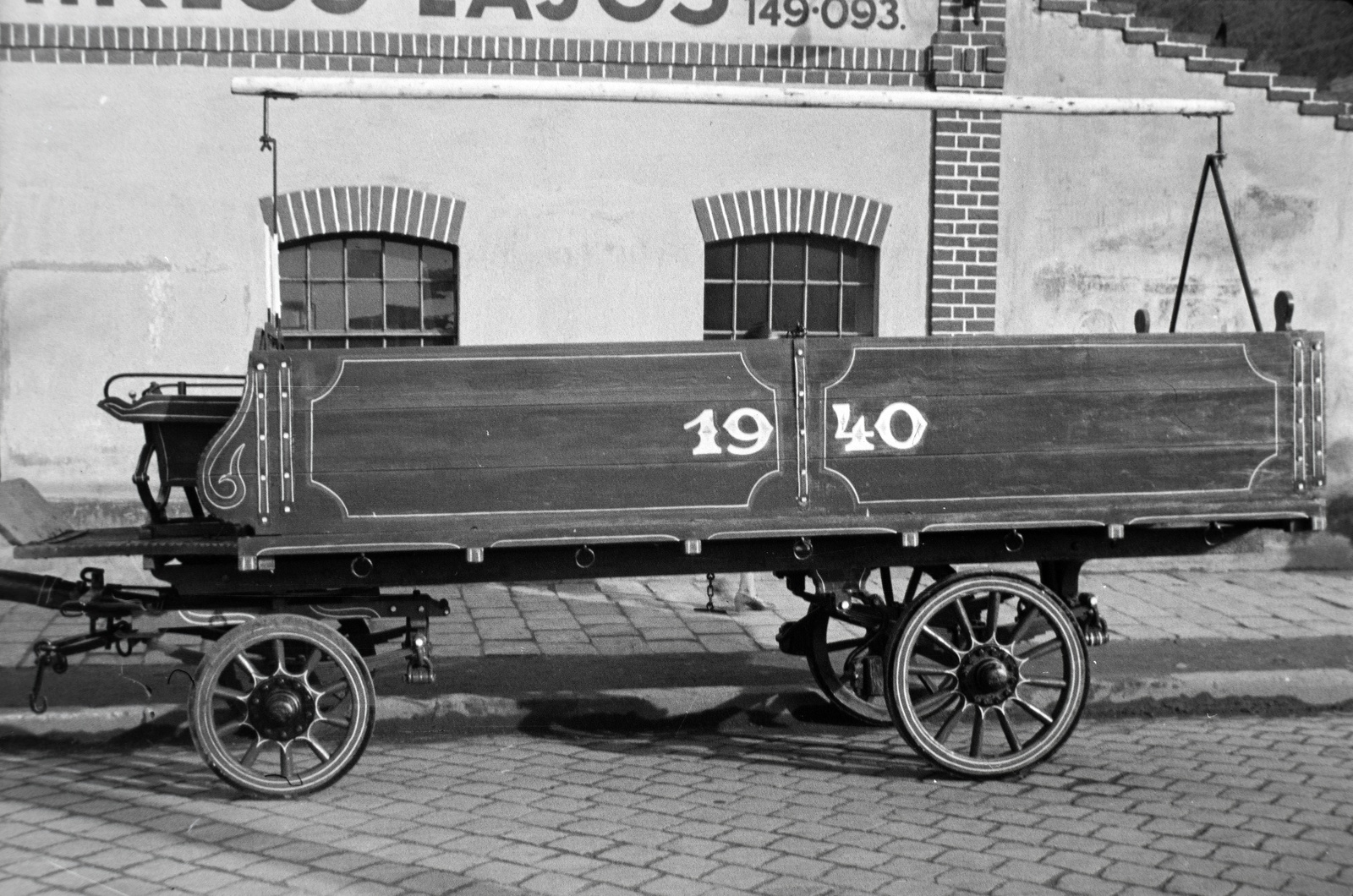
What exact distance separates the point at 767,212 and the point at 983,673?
4534 mm

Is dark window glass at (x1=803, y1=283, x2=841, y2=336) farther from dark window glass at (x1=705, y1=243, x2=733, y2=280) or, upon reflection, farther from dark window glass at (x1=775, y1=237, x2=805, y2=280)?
dark window glass at (x1=705, y1=243, x2=733, y2=280)

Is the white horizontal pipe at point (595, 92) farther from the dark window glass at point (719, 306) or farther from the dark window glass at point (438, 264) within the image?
the dark window glass at point (719, 306)

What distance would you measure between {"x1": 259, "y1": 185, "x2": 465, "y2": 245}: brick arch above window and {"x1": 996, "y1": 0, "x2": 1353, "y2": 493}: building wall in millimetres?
3714

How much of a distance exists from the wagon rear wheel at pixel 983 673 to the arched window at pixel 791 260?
4.05m

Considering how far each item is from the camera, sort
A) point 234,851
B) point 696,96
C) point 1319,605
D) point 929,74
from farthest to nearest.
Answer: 1. point 929,74
2. point 1319,605
3. point 696,96
4. point 234,851

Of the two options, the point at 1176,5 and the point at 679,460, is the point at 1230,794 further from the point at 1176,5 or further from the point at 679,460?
the point at 1176,5

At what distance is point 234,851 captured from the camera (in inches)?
181

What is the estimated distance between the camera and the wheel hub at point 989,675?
5.45 m

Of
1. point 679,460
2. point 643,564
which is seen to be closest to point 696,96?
point 679,460

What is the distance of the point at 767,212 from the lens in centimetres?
926

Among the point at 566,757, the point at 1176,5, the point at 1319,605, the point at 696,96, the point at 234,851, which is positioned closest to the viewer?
the point at 234,851

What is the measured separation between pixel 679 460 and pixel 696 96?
1327mm

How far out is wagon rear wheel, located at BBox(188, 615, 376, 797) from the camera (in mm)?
5141

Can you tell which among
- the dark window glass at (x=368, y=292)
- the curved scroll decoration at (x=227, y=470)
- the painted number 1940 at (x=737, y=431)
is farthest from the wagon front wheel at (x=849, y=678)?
the dark window glass at (x=368, y=292)
